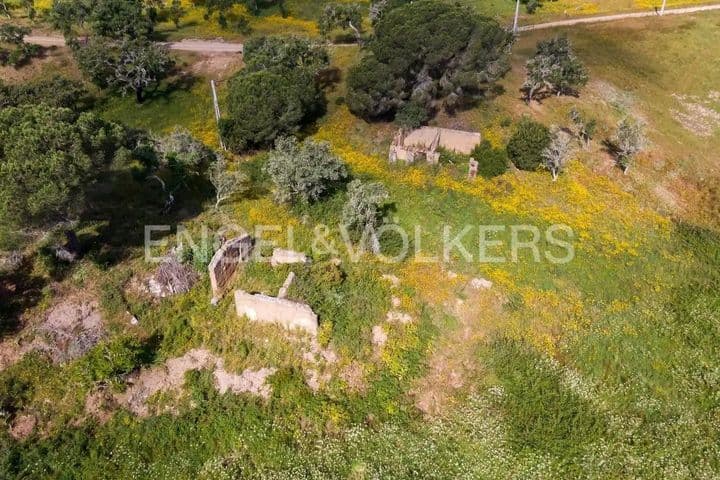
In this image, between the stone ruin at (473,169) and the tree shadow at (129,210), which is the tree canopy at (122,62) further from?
the stone ruin at (473,169)

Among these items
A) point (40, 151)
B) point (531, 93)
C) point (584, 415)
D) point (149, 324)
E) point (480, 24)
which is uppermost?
point (480, 24)

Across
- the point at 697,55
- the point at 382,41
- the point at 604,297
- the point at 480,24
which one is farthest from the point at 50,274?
the point at 697,55

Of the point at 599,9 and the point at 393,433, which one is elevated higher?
the point at 599,9

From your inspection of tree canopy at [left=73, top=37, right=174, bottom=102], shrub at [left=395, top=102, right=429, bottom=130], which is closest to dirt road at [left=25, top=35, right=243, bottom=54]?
tree canopy at [left=73, top=37, right=174, bottom=102]

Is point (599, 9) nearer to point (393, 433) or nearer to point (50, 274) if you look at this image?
point (393, 433)

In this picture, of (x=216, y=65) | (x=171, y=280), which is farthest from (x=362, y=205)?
(x=216, y=65)

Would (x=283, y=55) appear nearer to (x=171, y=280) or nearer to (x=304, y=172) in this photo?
(x=304, y=172)
